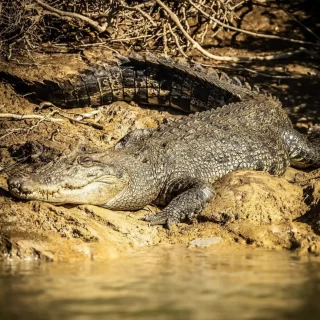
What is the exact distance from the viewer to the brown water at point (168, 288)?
3.60 meters

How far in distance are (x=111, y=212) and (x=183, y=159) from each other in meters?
1.10

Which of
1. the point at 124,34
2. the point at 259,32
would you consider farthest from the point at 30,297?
the point at 259,32

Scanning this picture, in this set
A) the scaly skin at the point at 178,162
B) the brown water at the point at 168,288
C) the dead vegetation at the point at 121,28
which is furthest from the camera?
the dead vegetation at the point at 121,28

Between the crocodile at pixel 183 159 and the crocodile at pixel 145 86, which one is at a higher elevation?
the crocodile at pixel 145 86

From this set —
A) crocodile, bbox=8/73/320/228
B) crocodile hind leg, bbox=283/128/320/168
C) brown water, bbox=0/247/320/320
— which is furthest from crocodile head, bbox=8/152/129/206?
crocodile hind leg, bbox=283/128/320/168

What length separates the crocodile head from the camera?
607 cm

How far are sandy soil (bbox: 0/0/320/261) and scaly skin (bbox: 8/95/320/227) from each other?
13 centimetres

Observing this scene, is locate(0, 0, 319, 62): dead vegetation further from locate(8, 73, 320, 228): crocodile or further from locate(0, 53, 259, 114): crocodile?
locate(8, 73, 320, 228): crocodile

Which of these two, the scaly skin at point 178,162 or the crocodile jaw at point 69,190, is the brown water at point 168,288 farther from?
the scaly skin at point 178,162

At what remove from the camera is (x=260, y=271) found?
15.6 ft

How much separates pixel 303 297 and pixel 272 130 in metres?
4.49

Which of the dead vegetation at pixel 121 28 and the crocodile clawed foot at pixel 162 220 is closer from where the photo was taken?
the crocodile clawed foot at pixel 162 220

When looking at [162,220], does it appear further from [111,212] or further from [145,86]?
[145,86]

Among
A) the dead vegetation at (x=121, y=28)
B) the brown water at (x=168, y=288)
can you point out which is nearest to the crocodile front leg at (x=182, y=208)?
the brown water at (x=168, y=288)
